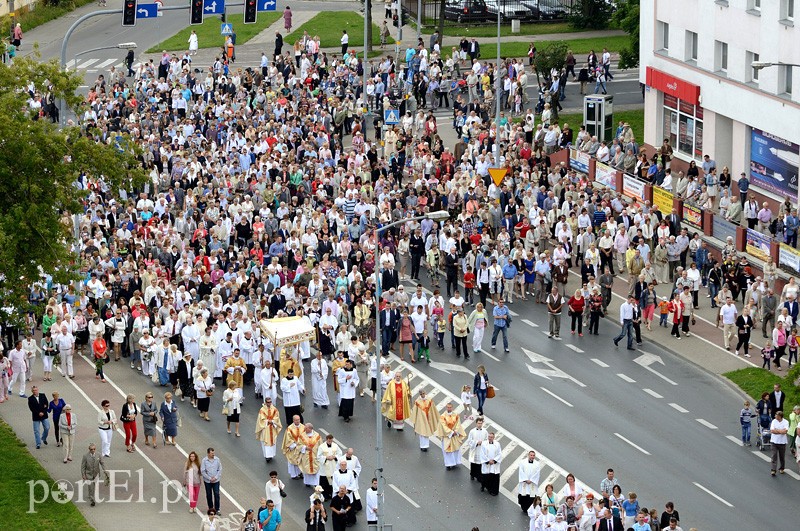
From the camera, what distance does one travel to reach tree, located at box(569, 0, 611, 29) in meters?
84.6

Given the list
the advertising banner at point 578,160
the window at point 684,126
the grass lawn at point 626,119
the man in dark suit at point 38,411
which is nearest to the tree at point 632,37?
the grass lawn at point 626,119

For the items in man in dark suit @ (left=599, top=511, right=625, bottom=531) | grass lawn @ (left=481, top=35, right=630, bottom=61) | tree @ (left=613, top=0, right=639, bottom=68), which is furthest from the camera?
grass lawn @ (left=481, top=35, right=630, bottom=61)

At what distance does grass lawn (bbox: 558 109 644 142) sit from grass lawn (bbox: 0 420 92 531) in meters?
32.7

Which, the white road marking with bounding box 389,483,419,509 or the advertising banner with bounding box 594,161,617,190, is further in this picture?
the advertising banner with bounding box 594,161,617,190

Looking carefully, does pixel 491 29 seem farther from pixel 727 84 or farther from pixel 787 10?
pixel 787 10

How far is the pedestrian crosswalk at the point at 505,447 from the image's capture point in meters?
38.2

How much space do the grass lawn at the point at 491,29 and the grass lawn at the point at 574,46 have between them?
225cm

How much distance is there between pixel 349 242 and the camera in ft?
164

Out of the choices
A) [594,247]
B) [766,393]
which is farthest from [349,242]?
→ [766,393]

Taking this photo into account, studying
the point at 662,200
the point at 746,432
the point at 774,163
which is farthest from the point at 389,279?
the point at 774,163

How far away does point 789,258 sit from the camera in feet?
159

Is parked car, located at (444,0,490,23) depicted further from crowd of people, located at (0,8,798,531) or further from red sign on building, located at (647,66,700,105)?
red sign on building, located at (647,66,700,105)

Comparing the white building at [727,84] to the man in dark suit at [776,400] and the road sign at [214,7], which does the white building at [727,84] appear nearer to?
the road sign at [214,7]

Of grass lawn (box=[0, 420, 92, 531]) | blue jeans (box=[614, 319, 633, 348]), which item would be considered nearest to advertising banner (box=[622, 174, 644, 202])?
blue jeans (box=[614, 319, 633, 348])
